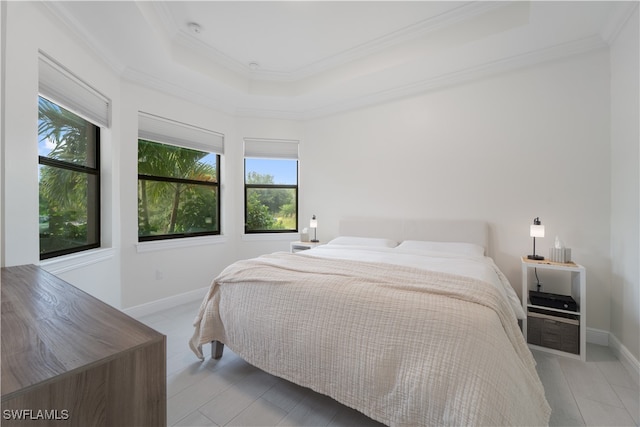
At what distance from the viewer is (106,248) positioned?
2531 millimetres

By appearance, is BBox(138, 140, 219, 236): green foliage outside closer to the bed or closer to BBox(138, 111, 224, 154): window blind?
BBox(138, 111, 224, 154): window blind

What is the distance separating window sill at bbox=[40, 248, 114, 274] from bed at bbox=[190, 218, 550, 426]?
1125mm

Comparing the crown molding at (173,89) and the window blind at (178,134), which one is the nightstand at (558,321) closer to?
the window blind at (178,134)

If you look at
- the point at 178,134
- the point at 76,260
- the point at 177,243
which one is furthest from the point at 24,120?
the point at 177,243

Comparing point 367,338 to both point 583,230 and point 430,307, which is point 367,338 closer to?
point 430,307

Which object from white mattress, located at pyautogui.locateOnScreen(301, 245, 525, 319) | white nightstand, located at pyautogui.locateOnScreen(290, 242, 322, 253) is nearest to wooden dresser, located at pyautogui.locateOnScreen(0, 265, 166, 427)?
white mattress, located at pyautogui.locateOnScreen(301, 245, 525, 319)

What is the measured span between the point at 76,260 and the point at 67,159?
840mm

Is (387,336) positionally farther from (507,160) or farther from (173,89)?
(173,89)

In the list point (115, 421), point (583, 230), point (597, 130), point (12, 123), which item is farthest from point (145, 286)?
point (597, 130)

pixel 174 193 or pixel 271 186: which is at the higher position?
pixel 271 186

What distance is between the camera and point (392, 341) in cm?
124

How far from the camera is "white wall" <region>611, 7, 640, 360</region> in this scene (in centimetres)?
185

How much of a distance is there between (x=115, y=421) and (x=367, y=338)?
981 millimetres

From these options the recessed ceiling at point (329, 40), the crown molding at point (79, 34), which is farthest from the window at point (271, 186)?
the crown molding at point (79, 34)
